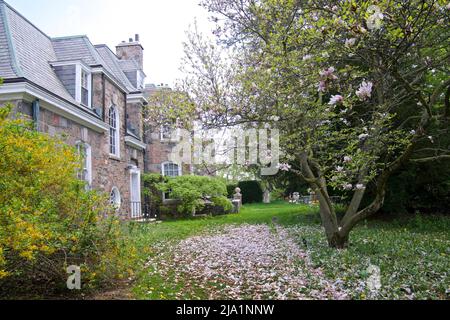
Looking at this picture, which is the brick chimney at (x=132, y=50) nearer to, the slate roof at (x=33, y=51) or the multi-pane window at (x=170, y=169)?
the multi-pane window at (x=170, y=169)

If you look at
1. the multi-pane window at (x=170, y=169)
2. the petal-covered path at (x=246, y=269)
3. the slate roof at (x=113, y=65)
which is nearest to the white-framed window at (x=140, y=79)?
the slate roof at (x=113, y=65)

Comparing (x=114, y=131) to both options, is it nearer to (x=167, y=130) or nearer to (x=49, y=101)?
(x=167, y=130)

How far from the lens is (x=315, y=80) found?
5441 millimetres

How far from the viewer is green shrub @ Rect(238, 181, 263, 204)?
83.7 feet

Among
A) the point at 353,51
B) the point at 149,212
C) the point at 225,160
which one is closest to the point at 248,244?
the point at 225,160

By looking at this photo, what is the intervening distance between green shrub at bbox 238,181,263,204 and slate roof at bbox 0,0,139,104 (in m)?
15.3

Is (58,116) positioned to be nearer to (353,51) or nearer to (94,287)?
(94,287)

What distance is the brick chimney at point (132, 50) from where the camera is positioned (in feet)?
66.4

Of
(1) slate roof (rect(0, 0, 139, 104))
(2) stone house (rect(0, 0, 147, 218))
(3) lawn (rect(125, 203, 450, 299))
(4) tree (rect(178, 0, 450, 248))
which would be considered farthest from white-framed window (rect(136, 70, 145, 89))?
(3) lawn (rect(125, 203, 450, 299))

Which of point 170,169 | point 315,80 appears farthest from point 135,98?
point 315,80

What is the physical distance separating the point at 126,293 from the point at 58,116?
6754mm

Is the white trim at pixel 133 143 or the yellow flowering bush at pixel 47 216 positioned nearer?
the yellow flowering bush at pixel 47 216
